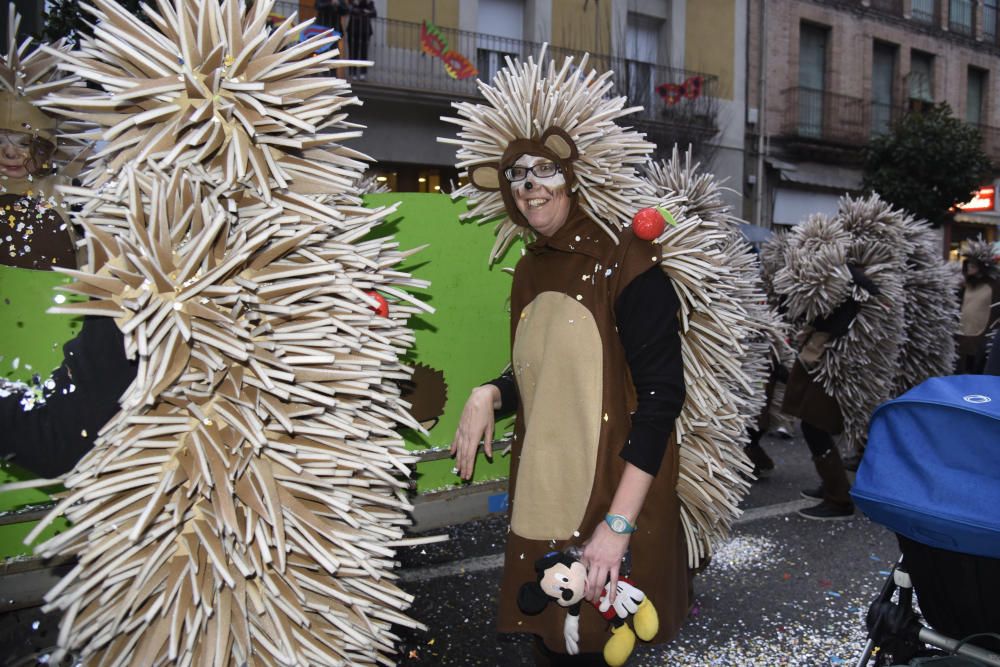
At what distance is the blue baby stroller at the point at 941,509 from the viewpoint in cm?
187

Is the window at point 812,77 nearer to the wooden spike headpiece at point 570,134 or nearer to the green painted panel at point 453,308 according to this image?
the green painted panel at point 453,308

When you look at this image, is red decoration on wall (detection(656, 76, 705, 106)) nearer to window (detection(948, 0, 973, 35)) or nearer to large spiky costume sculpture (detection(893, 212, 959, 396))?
large spiky costume sculpture (detection(893, 212, 959, 396))

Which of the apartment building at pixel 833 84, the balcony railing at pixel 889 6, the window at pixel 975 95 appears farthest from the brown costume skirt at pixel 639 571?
the window at pixel 975 95

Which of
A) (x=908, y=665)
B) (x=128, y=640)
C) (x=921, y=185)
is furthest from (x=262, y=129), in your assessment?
(x=921, y=185)

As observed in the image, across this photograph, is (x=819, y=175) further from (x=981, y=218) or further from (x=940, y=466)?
(x=940, y=466)

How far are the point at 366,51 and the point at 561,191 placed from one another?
1150cm

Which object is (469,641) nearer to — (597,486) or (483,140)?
(597,486)

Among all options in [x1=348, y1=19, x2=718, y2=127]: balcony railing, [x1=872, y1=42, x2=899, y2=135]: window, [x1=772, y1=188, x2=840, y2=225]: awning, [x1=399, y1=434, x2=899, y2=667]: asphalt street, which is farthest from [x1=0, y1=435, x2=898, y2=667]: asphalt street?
[x1=872, y1=42, x2=899, y2=135]: window

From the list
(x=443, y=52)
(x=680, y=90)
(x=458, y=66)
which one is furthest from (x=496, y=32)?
(x=680, y=90)

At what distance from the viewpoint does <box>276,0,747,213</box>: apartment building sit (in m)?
12.7

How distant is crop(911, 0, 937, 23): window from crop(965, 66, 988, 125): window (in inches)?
88.9

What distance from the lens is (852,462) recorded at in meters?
6.06

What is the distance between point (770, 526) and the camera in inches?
182

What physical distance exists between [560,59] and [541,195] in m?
Result: 12.5
